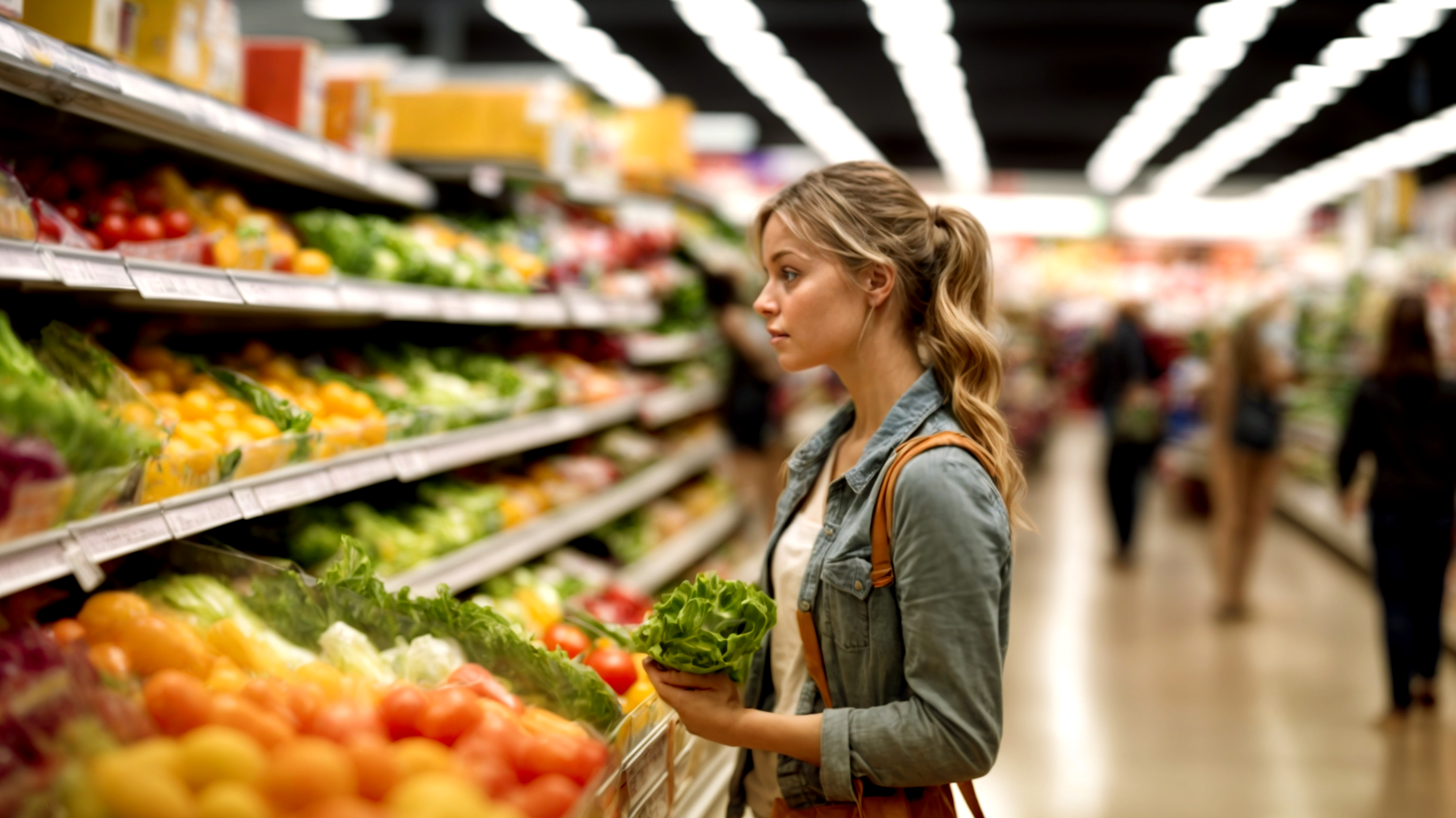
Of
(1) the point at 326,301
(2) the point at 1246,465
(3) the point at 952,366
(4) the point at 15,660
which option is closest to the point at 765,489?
(2) the point at 1246,465

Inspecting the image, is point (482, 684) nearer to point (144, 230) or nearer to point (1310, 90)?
point (144, 230)

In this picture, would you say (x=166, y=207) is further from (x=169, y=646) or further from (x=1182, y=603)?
(x=1182, y=603)

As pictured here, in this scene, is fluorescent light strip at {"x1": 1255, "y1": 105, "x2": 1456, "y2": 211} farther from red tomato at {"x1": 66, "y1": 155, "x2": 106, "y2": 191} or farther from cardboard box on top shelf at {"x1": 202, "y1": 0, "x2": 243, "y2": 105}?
red tomato at {"x1": 66, "y1": 155, "x2": 106, "y2": 191}

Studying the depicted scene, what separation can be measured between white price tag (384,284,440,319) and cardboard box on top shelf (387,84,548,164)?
3.87ft

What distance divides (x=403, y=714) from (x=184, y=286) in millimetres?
1122

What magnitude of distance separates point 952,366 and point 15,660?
54.4 inches

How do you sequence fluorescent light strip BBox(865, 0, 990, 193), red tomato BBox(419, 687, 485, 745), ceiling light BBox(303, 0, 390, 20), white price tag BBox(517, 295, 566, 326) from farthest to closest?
ceiling light BBox(303, 0, 390, 20) < fluorescent light strip BBox(865, 0, 990, 193) < white price tag BBox(517, 295, 566, 326) < red tomato BBox(419, 687, 485, 745)

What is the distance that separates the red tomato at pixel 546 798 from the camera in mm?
1281

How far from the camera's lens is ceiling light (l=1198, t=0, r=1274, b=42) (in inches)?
302

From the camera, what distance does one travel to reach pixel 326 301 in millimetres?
2643

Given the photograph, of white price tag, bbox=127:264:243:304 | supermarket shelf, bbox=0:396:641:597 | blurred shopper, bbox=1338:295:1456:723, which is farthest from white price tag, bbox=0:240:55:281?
blurred shopper, bbox=1338:295:1456:723

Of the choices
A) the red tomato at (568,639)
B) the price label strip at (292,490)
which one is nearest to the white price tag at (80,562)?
the price label strip at (292,490)

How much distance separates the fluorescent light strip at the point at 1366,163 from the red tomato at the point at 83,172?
1137cm

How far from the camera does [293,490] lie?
2314mm
